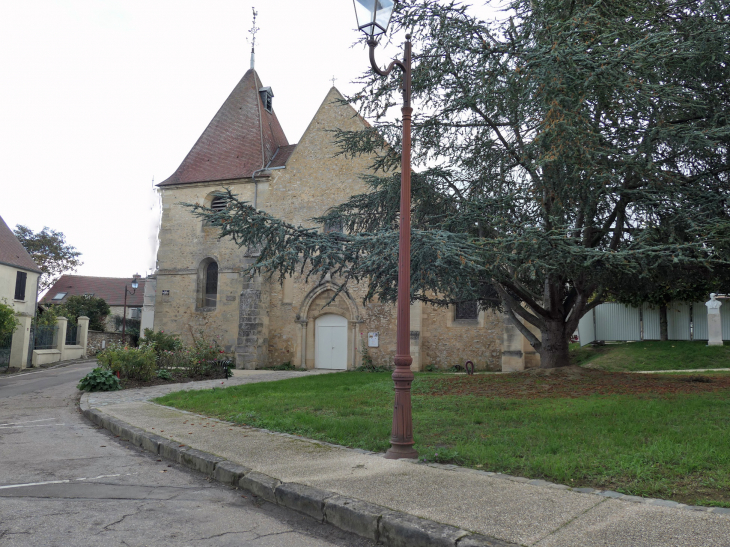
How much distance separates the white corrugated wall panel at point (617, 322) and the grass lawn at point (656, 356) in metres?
2.21

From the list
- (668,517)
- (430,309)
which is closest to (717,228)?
(668,517)

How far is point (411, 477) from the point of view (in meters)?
4.77

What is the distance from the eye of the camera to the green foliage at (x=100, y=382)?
13.6 metres

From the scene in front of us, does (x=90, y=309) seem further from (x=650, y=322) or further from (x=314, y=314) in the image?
(x=650, y=322)

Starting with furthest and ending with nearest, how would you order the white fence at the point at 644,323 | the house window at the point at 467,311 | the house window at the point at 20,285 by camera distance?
the house window at the point at 20,285
the white fence at the point at 644,323
the house window at the point at 467,311

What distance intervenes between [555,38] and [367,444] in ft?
21.9

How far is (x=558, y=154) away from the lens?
27.1ft

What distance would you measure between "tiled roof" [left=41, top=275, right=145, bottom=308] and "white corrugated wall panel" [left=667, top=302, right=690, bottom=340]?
4105cm

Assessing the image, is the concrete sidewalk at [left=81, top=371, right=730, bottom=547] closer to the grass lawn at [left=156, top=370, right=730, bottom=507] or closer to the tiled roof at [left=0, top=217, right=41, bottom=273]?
the grass lawn at [left=156, top=370, right=730, bottom=507]

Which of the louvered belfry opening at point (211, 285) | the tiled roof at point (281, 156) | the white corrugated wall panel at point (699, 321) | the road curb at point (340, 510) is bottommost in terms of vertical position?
the road curb at point (340, 510)

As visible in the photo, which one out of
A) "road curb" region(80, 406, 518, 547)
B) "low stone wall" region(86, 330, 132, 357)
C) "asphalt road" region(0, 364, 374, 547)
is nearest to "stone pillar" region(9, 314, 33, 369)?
"low stone wall" region(86, 330, 132, 357)

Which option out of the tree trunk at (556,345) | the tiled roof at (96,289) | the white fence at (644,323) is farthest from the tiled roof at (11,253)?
the white fence at (644,323)

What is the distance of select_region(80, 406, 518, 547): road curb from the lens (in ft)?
11.2

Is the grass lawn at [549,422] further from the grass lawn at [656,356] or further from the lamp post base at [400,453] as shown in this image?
the grass lawn at [656,356]
